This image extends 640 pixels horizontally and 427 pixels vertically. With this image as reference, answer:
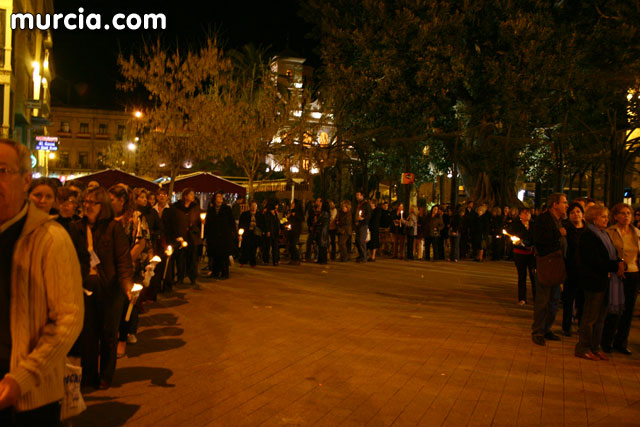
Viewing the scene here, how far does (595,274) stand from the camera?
7.46 m

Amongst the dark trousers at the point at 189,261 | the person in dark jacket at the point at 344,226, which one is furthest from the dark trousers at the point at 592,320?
the person in dark jacket at the point at 344,226

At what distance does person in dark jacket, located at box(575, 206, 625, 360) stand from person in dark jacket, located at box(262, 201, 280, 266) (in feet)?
32.8

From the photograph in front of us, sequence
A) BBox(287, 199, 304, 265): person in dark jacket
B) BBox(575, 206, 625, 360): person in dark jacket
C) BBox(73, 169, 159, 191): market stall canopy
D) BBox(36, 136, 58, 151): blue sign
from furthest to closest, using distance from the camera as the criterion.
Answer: BBox(36, 136, 58, 151): blue sign, BBox(73, 169, 159, 191): market stall canopy, BBox(287, 199, 304, 265): person in dark jacket, BBox(575, 206, 625, 360): person in dark jacket

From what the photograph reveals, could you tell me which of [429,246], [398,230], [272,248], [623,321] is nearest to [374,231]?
[398,230]

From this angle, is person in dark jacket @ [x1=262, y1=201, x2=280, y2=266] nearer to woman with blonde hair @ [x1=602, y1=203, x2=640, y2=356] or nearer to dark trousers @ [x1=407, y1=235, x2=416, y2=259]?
dark trousers @ [x1=407, y1=235, x2=416, y2=259]

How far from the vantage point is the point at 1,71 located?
26.7 meters

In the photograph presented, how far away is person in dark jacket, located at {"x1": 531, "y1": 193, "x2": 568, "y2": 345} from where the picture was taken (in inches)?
327

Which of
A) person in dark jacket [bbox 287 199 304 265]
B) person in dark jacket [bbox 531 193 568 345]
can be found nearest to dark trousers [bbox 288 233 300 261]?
person in dark jacket [bbox 287 199 304 265]

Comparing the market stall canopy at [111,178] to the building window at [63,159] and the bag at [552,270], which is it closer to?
the bag at [552,270]

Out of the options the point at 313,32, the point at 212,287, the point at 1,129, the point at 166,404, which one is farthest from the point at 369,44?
the point at 166,404

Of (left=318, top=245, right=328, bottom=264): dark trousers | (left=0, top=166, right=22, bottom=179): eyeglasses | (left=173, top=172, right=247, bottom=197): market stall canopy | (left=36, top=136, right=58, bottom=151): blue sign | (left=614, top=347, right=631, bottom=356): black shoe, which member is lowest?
(left=614, top=347, right=631, bottom=356): black shoe

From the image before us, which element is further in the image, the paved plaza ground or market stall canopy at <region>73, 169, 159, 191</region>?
market stall canopy at <region>73, 169, 159, 191</region>

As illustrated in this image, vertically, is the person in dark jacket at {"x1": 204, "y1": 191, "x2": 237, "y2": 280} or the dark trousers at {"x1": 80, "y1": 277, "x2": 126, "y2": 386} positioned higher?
the person in dark jacket at {"x1": 204, "y1": 191, "x2": 237, "y2": 280}

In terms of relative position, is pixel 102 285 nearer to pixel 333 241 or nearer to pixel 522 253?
pixel 522 253
